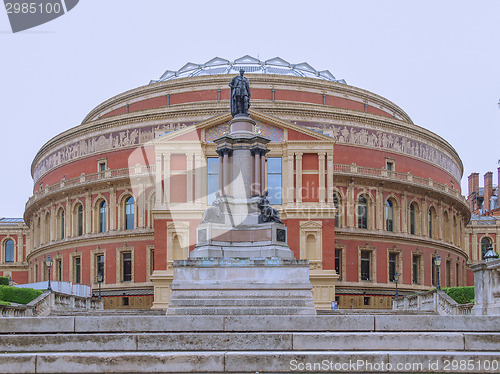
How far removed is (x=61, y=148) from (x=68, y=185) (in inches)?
182

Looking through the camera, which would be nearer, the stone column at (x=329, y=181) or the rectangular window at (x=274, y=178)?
the stone column at (x=329, y=181)

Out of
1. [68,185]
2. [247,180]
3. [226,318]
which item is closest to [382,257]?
[68,185]

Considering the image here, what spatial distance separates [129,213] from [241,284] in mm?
32221

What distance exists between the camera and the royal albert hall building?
5003 cm

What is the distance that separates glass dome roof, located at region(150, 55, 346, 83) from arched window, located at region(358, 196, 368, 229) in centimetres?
1652

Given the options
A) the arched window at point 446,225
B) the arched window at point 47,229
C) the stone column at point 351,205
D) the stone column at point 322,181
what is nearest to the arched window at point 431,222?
the arched window at point 446,225

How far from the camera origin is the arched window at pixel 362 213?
5881 cm

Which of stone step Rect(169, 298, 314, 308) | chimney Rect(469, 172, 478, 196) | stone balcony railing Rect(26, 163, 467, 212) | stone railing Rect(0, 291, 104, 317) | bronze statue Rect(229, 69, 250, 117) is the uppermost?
chimney Rect(469, 172, 478, 196)

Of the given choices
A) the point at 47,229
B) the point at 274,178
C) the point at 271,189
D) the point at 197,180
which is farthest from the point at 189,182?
the point at 47,229

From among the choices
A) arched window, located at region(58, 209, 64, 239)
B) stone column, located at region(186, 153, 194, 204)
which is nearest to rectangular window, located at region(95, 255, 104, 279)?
arched window, located at region(58, 209, 64, 239)

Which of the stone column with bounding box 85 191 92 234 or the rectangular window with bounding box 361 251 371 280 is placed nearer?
the rectangular window with bounding box 361 251 371 280

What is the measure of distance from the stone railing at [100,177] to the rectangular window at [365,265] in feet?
55.4

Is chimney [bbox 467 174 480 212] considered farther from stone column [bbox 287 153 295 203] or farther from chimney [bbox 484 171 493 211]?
stone column [bbox 287 153 295 203]

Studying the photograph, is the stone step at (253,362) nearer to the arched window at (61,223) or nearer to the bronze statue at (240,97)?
the bronze statue at (240,97)
